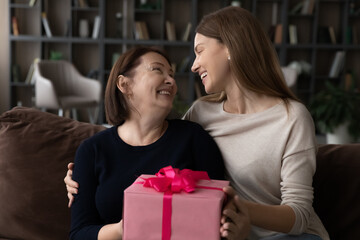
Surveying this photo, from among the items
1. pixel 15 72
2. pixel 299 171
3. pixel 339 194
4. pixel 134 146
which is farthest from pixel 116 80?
pixel 15 72

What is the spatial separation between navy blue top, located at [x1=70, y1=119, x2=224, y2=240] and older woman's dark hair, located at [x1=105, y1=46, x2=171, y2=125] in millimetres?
85

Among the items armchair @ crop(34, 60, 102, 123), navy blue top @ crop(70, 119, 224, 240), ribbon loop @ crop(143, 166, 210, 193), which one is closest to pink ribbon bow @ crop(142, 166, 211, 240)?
ribbon loop @ crop(143, 166, 210, 193)

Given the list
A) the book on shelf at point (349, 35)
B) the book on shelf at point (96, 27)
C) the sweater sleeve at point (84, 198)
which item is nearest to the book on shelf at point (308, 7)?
the book on shelf at point (349, 35)

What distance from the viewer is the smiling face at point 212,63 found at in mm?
1381

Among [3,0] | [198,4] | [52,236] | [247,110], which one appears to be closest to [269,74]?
[247,110]

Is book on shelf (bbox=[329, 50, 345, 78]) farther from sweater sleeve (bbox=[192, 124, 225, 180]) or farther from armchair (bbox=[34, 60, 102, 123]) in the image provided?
sweater sleeve (bbox=[192, 124, 225, 180])

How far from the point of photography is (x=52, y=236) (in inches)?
60.7

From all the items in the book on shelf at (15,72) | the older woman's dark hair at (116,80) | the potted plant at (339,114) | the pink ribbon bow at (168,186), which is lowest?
the potted plant at (339,114)

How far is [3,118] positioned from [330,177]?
4.12ft

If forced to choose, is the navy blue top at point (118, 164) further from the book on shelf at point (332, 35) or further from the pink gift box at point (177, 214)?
the book on shelf at point (332, 35)

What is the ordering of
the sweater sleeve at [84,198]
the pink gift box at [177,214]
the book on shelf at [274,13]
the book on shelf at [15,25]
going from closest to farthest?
the pink gift box at [177,214]
the sweater sleeve at [84,198]
the book on shelf at [15,25]
the book on shelf at [274,13]

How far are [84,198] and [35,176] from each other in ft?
1.07

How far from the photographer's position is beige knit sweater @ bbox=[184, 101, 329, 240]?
1249 mm

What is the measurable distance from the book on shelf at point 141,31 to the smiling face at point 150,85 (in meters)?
4.98
